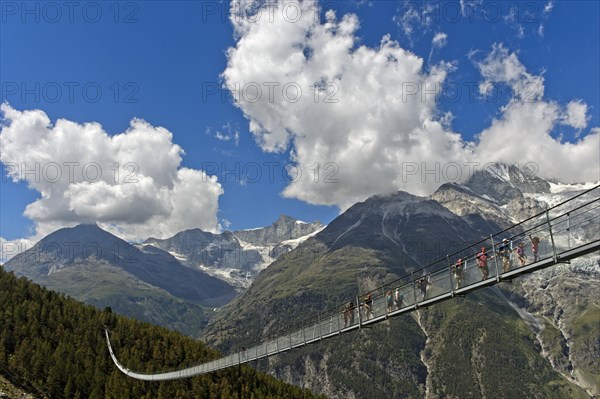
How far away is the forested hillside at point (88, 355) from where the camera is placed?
126 m

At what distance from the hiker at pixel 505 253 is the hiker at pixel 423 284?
6.71 metres

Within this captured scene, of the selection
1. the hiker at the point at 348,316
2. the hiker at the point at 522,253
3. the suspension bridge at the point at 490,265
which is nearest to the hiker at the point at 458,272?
the suspension bridge at the point at 490,265

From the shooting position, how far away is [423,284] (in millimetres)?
35875

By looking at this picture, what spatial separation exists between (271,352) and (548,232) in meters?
39.2

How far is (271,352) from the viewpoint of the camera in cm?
5744

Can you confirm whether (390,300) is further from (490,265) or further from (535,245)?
(535,245)

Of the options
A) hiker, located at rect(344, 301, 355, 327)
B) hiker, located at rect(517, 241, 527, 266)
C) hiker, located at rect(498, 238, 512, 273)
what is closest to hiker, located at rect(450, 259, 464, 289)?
hiker, located at rect(498, 238, 512, 273)

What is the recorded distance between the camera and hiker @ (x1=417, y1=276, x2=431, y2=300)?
3569 centimetres

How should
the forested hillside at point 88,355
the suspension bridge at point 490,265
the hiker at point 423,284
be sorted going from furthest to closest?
the forested hillside at point 88,355
the hiker at point 423,284
the suspension bridge at point 490,265

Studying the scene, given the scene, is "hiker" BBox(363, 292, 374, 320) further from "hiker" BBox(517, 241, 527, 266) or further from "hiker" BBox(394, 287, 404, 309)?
"hiker" BBox(517, 241, 527, 266)

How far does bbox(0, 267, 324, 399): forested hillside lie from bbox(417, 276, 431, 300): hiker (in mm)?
114975

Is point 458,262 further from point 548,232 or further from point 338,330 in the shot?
point 338,330

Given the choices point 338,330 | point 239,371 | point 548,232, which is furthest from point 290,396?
point 548,232

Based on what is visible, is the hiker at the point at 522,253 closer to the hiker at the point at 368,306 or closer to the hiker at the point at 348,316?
the hiker at the point at 368,306
